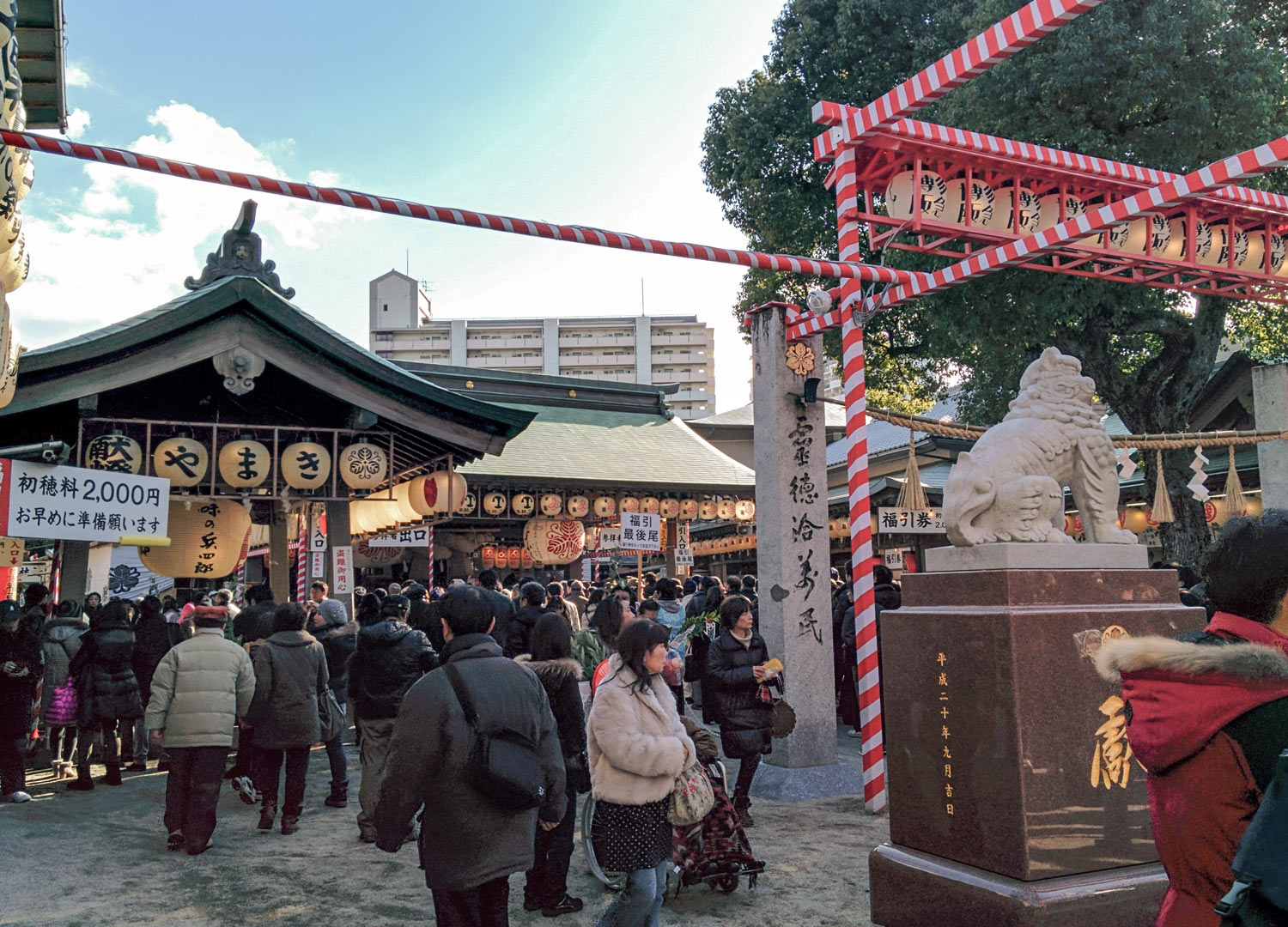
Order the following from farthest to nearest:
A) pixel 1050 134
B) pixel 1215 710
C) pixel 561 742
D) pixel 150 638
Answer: pixel 1050 134
pixel 150 638
pixel 561 742
pixel 1215 710

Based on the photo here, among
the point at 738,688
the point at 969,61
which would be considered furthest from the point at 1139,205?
the point at 738,688

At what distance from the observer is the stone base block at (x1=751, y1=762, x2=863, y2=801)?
325 inches

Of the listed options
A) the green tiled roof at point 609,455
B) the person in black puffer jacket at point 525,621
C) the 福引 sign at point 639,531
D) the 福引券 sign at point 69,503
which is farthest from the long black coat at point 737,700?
the green tiled roof at point 609,455

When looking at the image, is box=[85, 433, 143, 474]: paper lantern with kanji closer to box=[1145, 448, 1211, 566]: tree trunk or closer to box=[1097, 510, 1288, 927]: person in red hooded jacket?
box=[1097, 510, 1288, 927]: person in red hooded jacket

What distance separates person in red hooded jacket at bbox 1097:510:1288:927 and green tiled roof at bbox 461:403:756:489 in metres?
16.3

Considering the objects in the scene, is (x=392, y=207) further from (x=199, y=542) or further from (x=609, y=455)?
(x=609, y=455)

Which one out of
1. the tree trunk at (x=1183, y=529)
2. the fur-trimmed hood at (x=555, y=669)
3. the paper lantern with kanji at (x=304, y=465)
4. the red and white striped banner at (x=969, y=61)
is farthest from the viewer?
the tree trunk at (x=1183, y=529)

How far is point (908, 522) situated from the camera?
13.1 m

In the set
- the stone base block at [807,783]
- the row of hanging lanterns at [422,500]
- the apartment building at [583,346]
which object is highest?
the apartment building at [583,346]

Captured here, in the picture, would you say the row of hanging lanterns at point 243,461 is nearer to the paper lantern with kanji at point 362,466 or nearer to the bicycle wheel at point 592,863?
the paper lantern with kanji at point 362,466

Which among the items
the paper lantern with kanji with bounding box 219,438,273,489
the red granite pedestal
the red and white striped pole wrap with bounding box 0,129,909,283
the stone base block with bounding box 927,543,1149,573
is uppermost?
the red and white striped pole wrap with bounding box 0,129,909,283

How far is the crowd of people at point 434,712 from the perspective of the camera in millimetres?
3562

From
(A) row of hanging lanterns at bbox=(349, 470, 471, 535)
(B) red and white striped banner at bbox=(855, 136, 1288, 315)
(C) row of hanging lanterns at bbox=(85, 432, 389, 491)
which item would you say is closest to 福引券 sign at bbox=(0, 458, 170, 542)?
(C) row of hanging lanterns at bbox=(85, 432, 389, 491)

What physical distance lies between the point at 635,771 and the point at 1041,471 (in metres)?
2.83
